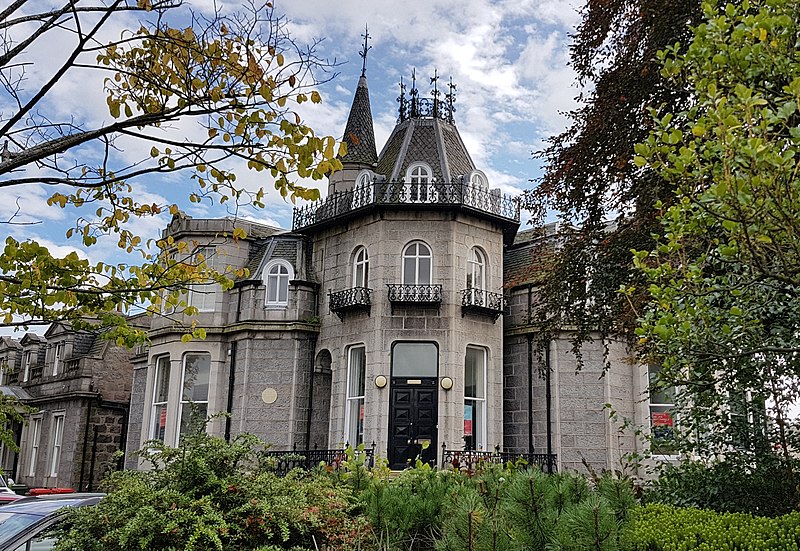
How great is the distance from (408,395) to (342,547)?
532 inches

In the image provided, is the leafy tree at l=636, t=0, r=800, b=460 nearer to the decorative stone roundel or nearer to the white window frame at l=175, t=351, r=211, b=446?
the decorative stone roundel

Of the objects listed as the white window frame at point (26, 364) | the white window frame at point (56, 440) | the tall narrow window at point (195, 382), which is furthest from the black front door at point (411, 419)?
the white window frame at point (26, 364)

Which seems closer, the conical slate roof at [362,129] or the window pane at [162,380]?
the window pane at [162,380]

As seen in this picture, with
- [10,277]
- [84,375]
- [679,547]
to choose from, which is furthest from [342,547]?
[84,375]

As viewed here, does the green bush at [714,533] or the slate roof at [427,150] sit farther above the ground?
the slate roof at [427,150]

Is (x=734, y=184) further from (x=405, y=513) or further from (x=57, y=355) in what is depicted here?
(x=57, y=355)

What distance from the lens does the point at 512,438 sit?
21.3 meters

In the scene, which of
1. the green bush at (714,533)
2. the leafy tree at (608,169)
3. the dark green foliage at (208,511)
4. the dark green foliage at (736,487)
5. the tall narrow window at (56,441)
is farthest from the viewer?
the tall narrow window at (56,441)

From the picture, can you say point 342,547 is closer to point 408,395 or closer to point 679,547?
point 679,547

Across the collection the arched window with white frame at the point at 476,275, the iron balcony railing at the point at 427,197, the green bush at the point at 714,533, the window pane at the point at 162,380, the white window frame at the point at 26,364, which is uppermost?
the iron balcony railing at the point at 427,197

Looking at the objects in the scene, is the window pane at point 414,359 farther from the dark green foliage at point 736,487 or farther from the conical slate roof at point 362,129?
the dark green foliage at point 736,487

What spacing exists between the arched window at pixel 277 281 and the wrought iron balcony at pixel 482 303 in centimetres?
570

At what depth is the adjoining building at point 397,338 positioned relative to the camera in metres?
20.2

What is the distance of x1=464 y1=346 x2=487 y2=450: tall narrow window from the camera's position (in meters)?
20.6
